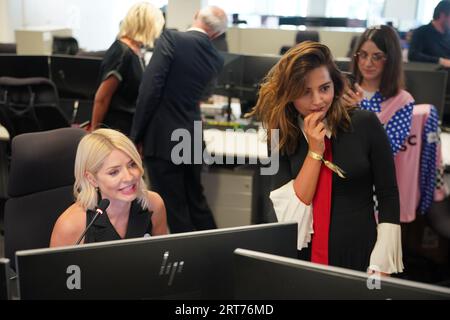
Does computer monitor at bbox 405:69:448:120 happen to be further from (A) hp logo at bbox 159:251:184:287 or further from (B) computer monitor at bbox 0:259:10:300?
(B) computer monitor at bbox 0:259:10:300

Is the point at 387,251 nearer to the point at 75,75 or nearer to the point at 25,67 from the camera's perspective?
the point at 75,75

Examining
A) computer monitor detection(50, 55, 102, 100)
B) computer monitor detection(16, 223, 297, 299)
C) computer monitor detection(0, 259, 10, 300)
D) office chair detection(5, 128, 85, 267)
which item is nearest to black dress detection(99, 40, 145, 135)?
computer monitor detection(50, 55, 102, 100)

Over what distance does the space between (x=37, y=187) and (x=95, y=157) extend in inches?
16.0

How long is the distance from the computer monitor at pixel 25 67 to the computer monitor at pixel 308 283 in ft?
11.3

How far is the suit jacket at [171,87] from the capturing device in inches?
117

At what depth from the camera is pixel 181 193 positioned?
129 inches

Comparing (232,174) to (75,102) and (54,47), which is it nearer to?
(75,102)

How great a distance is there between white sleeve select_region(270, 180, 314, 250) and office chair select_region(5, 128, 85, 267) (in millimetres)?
752

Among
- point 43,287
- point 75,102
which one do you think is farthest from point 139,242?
point 75,102

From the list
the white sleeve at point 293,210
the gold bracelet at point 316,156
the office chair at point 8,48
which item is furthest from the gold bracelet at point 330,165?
the office chair at point 8,48

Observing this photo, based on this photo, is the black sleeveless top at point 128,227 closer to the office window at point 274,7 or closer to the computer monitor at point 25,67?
the computer monitor at point 25,67

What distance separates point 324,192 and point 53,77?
116 inches

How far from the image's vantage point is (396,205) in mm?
1613

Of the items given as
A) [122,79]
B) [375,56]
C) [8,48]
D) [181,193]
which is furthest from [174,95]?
[8,48]
